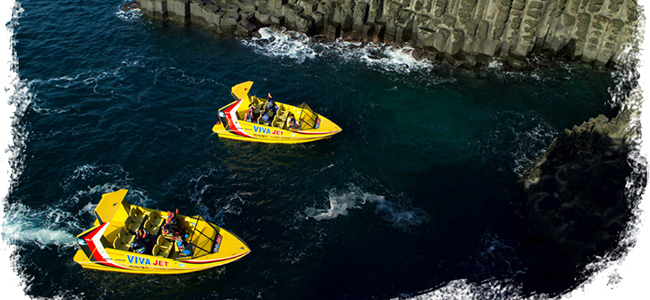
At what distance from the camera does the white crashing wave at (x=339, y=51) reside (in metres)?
57.1

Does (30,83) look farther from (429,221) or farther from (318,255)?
(429,221)

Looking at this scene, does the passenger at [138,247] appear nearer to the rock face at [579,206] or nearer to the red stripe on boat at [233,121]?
the red stripe on boat at [233,121]

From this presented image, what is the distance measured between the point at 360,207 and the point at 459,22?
30882mm

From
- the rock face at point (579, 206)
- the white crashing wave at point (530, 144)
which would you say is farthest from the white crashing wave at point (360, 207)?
the white crashing wave at point (530, 144)

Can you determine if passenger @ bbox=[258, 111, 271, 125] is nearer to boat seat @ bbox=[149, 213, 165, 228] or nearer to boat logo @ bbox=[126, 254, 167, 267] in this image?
boat seat @ bbox=[149, 213, 165, 228]

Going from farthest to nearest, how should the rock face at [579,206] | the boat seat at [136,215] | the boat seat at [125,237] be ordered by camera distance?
the boat seat at [136,215]
the boat seat at [125,237]
the rock face at [579,206]

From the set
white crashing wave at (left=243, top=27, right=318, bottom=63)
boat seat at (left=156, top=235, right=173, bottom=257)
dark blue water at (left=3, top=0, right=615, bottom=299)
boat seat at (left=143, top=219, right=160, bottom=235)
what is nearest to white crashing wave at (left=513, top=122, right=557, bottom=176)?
dark blue water at (left=3, top=0, right=615, bottom=299)

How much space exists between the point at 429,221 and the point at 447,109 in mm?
16646

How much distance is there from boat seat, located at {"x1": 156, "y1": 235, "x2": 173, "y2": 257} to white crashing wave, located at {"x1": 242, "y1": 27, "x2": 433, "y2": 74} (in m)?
30.7

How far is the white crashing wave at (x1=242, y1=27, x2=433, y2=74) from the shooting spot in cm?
5712

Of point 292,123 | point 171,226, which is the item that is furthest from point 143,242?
point 292,123

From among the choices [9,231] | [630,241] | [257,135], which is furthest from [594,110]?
[9,231]

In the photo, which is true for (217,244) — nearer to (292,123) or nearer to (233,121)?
(233,121)

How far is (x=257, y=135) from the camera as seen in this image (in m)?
45.9
